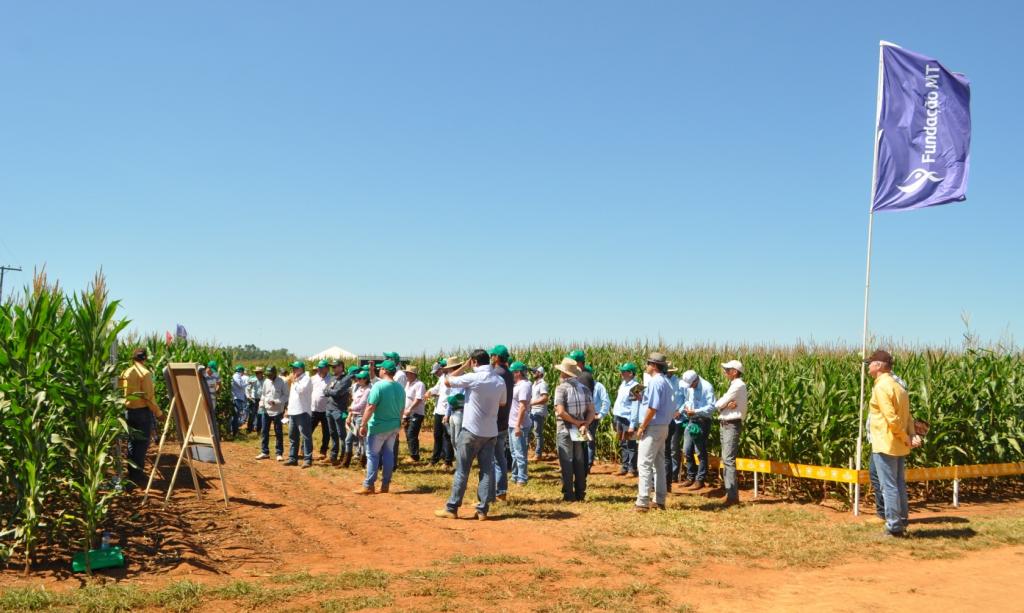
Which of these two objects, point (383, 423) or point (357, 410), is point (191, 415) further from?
point (357, 410)

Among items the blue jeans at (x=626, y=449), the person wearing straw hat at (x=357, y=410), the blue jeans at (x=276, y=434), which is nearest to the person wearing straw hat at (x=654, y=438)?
the blue jeans at (x=626, y=449)

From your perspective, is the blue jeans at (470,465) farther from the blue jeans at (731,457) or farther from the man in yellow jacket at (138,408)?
the man in yellow jacket at (138,408)

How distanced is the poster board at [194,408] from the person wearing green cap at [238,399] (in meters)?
10.5

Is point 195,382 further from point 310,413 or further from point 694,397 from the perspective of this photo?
point 694,397

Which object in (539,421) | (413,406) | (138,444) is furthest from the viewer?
(539,421)

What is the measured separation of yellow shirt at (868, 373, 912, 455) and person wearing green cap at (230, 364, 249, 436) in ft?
55.9

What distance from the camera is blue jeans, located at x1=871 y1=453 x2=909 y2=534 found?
334 inches

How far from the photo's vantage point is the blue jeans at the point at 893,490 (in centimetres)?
849

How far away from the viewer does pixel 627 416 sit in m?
13.2

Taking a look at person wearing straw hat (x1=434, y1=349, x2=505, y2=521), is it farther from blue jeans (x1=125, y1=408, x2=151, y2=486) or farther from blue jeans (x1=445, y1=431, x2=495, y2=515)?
blue jeans (x1=125, y1=408, x2=151, y2=486)

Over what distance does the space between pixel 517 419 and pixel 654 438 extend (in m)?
2.45

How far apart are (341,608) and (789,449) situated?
7788 millimetres

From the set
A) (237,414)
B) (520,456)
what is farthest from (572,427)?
(237,414)

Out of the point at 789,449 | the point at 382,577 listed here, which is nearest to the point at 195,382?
the point at 382,577
